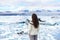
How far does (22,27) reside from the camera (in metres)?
5.37

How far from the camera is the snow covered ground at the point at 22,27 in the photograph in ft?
17.0

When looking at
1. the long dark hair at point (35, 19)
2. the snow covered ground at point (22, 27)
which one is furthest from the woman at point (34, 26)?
the snow covered ground at point (22, 27)

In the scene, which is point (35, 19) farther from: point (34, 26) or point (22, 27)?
point (22, 27)

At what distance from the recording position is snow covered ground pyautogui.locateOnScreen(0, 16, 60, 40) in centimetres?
520

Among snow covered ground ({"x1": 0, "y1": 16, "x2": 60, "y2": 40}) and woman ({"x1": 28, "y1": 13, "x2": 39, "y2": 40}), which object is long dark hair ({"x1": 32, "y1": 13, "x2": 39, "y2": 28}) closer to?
woman ({"x1": 28, "y1": 13, "x2": 39, "y2": 40})

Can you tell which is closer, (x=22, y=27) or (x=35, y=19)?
(x=35, y=19)

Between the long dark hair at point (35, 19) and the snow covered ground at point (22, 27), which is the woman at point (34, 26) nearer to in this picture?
the long dark hair at point (35, 19)

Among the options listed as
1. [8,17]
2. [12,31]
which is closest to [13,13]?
[8,17]

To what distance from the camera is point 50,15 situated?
5371mm

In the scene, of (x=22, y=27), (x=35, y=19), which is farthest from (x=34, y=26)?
(x=22, y=27)

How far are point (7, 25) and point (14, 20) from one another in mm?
271

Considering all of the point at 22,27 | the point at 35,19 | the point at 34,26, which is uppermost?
the point at 35,19

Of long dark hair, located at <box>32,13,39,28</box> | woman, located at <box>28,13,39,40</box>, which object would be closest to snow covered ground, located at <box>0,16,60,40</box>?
woman, located at <box>28,13,39,40</box>

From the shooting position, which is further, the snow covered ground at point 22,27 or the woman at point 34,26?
the snow covered ground at point 22,27
